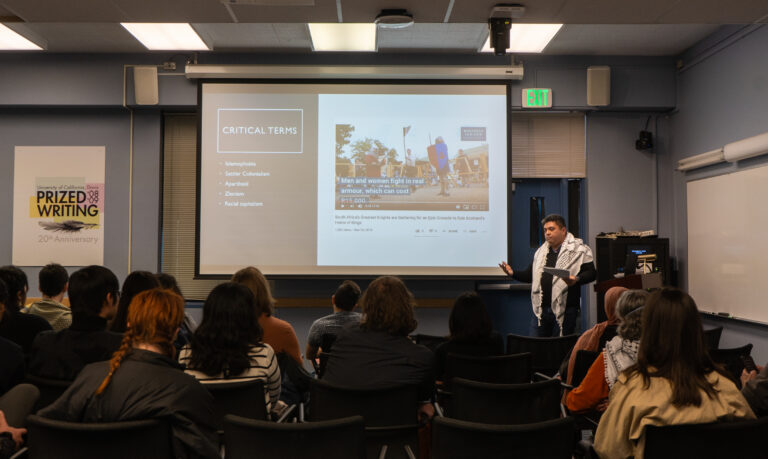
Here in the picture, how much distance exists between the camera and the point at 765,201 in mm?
4410

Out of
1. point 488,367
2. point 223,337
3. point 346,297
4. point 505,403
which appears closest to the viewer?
point 223,337

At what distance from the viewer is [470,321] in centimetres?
295

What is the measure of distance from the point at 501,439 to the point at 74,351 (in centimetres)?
165

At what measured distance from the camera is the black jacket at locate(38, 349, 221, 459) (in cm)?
160

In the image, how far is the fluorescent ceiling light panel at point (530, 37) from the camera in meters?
5.07

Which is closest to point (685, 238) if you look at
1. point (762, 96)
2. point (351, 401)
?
point (762, 96)

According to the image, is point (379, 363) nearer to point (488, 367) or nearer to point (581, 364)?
point (488, 367)

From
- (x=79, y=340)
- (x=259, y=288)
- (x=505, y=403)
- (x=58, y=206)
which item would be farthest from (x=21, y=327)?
(x=58, y=206)

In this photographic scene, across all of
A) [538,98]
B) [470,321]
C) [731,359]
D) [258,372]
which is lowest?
[731,359]

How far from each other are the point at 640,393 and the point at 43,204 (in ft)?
20.4

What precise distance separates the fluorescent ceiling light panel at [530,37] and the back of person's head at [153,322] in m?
4.10

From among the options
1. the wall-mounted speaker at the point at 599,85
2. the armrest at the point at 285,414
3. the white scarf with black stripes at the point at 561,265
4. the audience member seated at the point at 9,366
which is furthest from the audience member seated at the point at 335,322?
the wall-mounted speaker at the point at 599,85

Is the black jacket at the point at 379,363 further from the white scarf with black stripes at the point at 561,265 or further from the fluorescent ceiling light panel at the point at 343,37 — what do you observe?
the fluorescent ceiling light panel at the point at 343,37

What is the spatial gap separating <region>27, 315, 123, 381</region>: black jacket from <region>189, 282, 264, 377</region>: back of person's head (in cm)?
35
